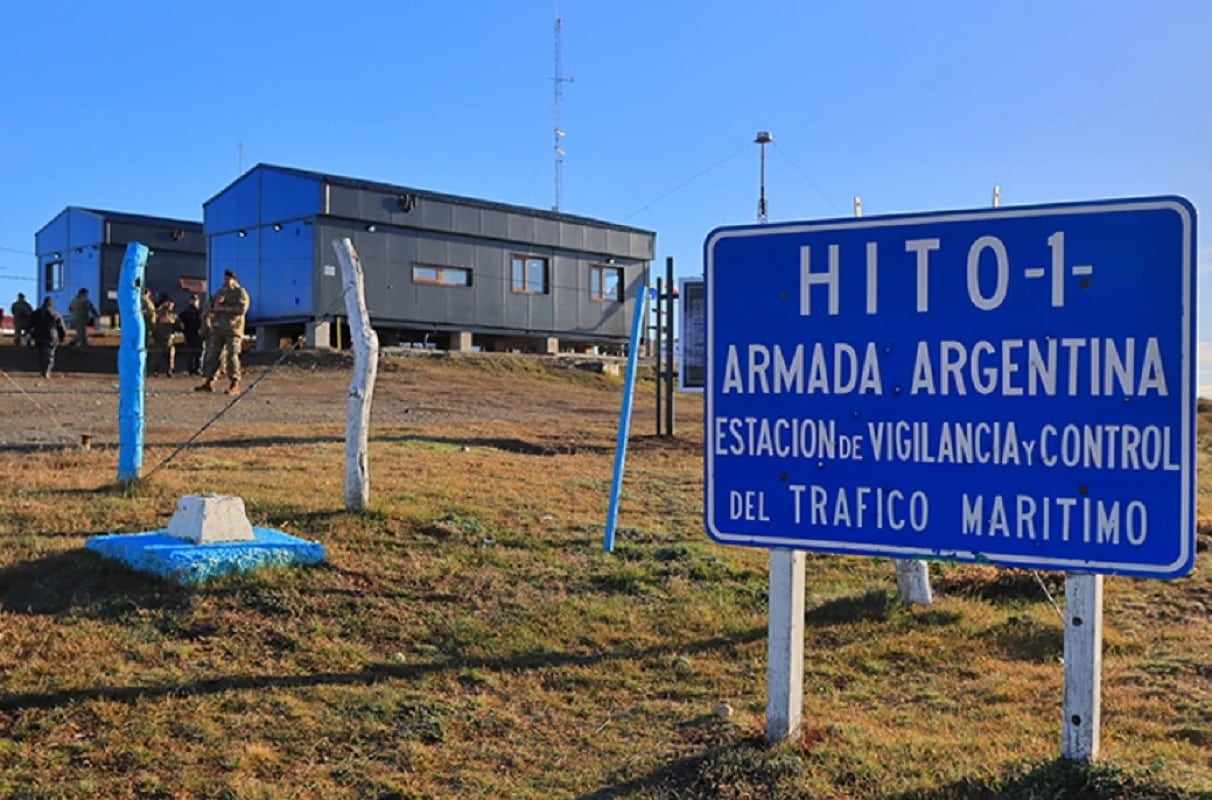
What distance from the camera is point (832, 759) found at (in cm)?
362

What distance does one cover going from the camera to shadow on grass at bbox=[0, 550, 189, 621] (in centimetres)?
492

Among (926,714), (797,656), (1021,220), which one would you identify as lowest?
(926,714)

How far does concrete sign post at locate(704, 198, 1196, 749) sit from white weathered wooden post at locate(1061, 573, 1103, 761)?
0.02 metres

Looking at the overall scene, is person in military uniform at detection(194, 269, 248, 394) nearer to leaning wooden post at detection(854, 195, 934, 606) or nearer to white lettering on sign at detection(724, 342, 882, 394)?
leaning wooden post at detection(854, 195, 934, 606)

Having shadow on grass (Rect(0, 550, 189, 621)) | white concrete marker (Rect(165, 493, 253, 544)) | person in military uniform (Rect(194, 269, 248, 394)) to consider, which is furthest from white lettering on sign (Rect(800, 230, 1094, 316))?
person in military uniform (Rect(194, 269, 248, 394))

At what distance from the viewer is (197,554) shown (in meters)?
5.28

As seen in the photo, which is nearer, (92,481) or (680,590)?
(680,590)

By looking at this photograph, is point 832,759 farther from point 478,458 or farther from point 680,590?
point 478,458

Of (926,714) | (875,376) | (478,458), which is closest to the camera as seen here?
(875,376)

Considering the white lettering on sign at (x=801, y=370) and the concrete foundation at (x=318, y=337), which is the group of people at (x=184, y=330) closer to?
the concrete foundation at (x=318, y=337)

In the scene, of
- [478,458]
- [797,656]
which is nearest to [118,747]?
[797,656]

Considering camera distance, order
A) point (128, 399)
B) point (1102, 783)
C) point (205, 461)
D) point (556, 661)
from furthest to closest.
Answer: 1. point (205, 461)
2. point (128, 399)
3. point (556, 661)
4. point (1102, 783)

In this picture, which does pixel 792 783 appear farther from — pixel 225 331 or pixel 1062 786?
pixel 225 331

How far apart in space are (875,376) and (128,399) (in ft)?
18.2
